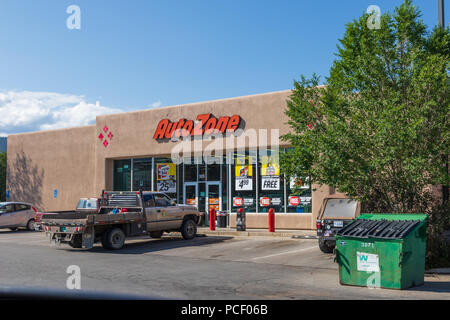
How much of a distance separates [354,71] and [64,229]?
1007 cm

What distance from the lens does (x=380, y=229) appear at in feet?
31.3

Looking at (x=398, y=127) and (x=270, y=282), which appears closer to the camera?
(x=270, y=282)

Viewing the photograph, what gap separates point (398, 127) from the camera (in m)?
11.2

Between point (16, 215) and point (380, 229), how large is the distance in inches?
787

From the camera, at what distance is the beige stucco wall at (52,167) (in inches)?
1142

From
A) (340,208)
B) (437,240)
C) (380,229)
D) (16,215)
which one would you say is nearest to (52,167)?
(16,215)

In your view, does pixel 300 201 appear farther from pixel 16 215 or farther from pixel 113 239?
pixel 16 215

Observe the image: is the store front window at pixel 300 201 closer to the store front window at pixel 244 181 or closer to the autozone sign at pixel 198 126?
the store front window at pixel 244 181

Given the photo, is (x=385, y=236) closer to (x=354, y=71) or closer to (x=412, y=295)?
(x=412, y=295)

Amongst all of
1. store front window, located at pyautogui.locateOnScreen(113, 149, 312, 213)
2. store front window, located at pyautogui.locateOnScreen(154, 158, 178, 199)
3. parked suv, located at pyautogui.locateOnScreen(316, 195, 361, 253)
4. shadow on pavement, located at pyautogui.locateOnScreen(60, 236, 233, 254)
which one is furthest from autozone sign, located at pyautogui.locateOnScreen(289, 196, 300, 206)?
store front window, located at pyautogui.locateOnScreen(154, 158, 178, 199)

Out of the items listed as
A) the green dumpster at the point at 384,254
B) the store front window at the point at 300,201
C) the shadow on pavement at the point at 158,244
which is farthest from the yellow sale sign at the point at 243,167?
the green dumpster at the point at 384,254

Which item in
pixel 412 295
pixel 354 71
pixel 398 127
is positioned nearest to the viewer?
pixel 412 295

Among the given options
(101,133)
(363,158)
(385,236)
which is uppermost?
(101,133)
